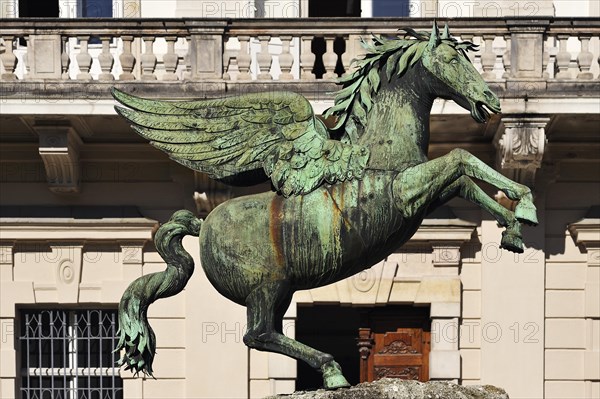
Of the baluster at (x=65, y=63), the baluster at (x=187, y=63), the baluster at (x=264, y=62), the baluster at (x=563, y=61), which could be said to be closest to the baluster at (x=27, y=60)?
the baluster at (x=65, y=63)

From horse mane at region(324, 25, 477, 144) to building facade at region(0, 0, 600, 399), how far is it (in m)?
8.34

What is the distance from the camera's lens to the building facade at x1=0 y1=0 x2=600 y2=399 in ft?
67.1

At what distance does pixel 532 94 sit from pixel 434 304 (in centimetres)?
244

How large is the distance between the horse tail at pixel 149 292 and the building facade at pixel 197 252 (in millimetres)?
8201

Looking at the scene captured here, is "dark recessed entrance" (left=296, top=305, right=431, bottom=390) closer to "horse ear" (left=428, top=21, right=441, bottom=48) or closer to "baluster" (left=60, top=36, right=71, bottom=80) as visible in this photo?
"baluster" (left=60, top=36, right=71, bottom=80)

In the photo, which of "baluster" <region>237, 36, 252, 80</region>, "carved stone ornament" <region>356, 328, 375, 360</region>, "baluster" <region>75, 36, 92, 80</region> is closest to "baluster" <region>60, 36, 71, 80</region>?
"baluster" <region>75, 36, 92, 80</region>

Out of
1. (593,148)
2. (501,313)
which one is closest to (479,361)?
(501,313)

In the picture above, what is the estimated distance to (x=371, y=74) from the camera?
11977mm

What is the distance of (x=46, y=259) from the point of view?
21266 millimetres

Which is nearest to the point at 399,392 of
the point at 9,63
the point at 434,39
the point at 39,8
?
the point at 434,39

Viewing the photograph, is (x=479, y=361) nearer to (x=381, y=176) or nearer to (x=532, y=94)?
(x=532, y=94)

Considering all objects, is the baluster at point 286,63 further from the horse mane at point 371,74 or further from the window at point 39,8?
the horse mane at point 371,74

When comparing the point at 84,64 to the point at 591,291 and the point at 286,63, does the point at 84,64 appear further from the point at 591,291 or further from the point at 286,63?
the point at 591,291

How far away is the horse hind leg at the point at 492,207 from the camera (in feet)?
38.0
